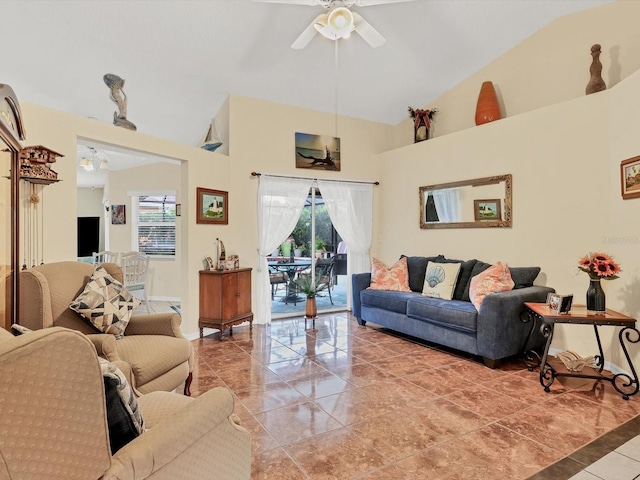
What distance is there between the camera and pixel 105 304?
2586 millimetres

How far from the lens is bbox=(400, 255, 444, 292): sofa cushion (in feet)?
15.7

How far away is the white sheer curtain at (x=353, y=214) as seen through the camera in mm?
5555

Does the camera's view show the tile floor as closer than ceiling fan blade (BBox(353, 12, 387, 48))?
Yes

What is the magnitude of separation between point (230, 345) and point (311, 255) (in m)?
1.99

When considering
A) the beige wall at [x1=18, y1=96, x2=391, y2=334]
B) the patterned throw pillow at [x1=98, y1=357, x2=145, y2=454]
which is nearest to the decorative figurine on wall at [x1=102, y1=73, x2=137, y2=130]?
the beige wall at [x1=18, y1=96, x2=391, y2=334]

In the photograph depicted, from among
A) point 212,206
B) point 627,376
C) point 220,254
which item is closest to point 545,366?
point 627,376

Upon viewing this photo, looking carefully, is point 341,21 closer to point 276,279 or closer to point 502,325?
point 502,325

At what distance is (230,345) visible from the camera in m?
4.08

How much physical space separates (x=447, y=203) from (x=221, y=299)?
3198 millimetres

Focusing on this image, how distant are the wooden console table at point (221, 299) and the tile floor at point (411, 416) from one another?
1.45ft

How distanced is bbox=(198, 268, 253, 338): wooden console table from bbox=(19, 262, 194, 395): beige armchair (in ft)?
4.59

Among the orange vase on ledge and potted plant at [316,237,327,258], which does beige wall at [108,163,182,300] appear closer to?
potted plant at [316,237,327,258]

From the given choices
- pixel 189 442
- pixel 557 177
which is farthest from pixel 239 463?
pixel 557 177

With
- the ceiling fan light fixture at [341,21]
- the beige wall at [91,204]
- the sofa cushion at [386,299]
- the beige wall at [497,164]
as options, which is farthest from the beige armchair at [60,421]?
the beige wall at [91,204]
